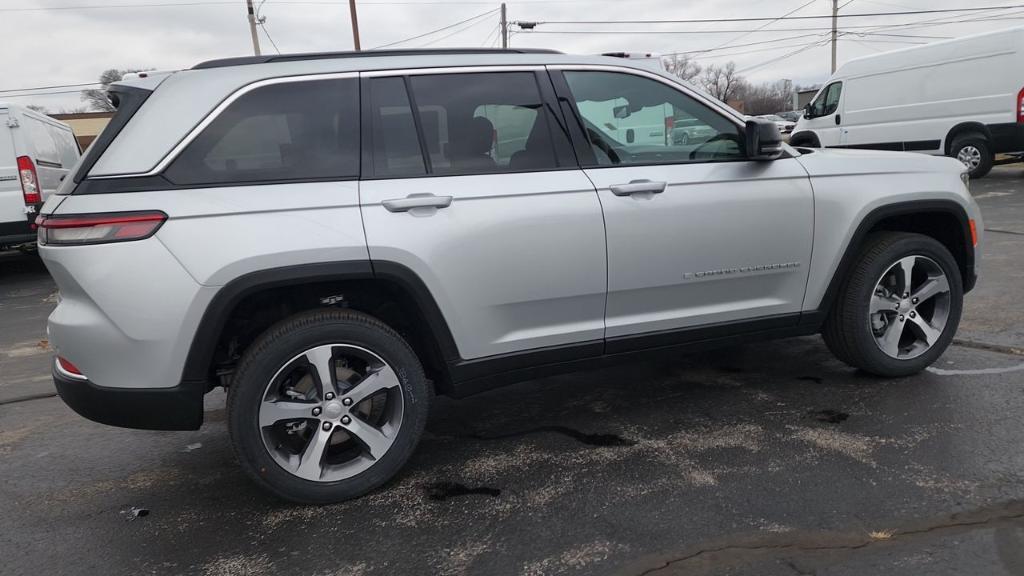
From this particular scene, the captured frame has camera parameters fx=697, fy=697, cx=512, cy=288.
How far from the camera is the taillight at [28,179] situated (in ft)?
29.3

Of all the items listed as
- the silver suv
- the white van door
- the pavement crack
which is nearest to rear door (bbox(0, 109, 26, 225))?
the silver suv

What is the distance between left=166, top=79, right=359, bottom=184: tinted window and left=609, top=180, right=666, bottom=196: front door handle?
1181 millimetres

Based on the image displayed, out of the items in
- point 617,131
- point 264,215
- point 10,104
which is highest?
point 10,104

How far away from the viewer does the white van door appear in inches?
603

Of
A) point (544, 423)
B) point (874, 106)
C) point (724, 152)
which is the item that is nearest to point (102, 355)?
point (544, 423)

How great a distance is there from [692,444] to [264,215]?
7.18 feet

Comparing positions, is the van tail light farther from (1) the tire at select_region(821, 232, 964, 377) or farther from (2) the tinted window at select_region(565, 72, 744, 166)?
(2) the tinted window at select_region(565, 72, 744, 166)

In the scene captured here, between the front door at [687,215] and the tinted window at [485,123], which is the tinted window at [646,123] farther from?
the tinted window at [485,123]

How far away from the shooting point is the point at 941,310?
3979mm

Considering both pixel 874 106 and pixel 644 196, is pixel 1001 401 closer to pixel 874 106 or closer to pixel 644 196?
pixel 644 196

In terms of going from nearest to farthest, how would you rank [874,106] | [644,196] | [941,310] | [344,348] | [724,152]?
[344,348] < [644,196] < [724,152] < [941,310] < [874,106]

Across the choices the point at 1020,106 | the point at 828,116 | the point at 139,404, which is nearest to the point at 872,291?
the point at 139,404

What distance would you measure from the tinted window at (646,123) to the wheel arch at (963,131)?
38.7ft

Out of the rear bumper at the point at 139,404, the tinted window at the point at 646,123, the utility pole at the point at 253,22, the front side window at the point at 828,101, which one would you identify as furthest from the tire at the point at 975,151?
the utility pole at the point at 253,22
